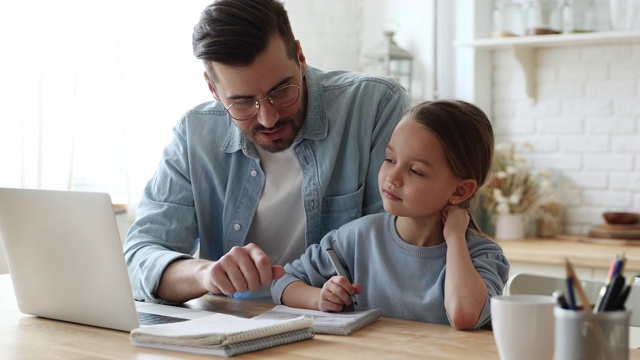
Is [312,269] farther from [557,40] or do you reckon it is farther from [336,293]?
[557,40]

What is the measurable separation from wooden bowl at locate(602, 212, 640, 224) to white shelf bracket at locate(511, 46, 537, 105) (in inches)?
26.5

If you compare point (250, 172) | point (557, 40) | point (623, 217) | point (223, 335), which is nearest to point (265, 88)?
point (250, 172)

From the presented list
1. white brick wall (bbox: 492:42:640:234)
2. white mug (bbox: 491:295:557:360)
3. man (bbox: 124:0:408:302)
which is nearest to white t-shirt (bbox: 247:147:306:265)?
man (bbox: 124:0:408:302)

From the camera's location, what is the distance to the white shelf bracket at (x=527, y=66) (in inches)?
160

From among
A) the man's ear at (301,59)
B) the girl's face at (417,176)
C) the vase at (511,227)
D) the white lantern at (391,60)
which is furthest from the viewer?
the white lantern at (391,60)

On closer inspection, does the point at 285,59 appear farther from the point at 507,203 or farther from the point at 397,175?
the point at 507,203

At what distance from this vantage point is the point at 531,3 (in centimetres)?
397

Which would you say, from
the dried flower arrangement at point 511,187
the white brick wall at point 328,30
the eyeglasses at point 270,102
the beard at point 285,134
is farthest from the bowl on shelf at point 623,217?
the eyeglasses at point 270,102

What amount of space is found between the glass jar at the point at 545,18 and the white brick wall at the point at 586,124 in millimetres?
198

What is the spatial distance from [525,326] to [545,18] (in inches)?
116

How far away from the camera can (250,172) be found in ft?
7.42

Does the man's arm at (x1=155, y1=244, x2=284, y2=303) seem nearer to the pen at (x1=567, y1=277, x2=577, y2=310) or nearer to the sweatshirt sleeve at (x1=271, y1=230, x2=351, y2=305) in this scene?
the sweatshirt sleeve at (x1=271, y1=230, x2=351, y2=305)

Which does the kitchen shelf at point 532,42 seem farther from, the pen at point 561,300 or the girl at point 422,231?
the pen at point 561,300

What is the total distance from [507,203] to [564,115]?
50cm
